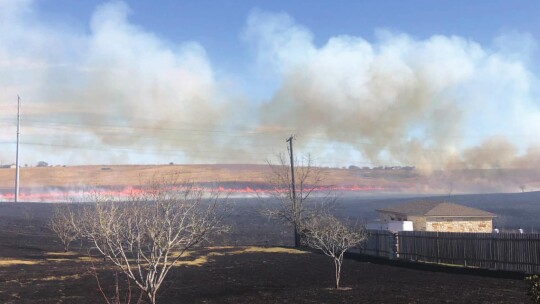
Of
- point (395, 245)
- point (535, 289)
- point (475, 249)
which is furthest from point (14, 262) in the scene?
point (535, 289)

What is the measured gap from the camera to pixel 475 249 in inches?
1060

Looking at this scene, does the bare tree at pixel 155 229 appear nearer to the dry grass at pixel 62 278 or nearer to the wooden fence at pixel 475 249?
the dry grass at pixel 62 278

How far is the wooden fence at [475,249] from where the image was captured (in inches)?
944

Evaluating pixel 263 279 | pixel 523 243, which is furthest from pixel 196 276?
pixel 523 243

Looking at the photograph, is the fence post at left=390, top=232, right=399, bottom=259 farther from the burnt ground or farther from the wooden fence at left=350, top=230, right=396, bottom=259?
the burnt ground

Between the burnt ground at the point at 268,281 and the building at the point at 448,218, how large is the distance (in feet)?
23.9

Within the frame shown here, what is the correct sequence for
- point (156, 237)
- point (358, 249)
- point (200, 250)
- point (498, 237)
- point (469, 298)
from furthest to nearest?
point (200, 250), point (358, 249), point (498, 237), point (469, 298), point (156, 237)

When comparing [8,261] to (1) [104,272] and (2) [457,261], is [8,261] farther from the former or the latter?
(2) [457,261]

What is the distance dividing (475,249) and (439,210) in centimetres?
1157

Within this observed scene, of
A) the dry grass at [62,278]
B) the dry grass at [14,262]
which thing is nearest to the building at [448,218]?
the dry grass at [62,278]

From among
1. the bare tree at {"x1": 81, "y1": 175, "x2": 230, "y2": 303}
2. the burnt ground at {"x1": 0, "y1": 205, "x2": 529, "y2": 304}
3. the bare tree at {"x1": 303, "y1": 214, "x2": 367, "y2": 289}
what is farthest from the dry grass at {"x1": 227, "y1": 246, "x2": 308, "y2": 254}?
the bare tree at {"x1": 81, "y1": 175, "x2": 230, "y2": 303}

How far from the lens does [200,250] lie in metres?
42.0

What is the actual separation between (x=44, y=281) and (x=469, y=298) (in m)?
17.9

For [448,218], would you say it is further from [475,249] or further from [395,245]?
[475,249]
